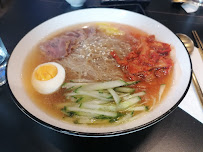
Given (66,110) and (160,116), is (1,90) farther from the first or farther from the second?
(160,116)

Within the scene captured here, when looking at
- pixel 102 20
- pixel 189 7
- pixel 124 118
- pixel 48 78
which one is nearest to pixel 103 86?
pixel 124 118

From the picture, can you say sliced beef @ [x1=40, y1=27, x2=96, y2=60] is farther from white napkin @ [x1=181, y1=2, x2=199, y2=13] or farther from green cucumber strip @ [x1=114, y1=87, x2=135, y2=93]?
white napkin @ [x1=181, y1=2, x2=199, y2=13]

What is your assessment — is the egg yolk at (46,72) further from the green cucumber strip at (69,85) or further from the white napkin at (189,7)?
the white napkin at (189,7)

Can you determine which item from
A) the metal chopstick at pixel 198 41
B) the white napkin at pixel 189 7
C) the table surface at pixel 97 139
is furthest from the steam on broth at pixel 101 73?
the white napkin at pixel 189 7

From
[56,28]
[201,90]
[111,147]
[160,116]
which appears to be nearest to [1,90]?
[56,28]

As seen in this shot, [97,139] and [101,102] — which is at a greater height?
[101,102]

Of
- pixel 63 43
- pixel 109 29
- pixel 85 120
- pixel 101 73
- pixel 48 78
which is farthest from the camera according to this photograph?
pixel 109 29

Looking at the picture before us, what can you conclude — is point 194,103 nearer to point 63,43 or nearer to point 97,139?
point 97,139
